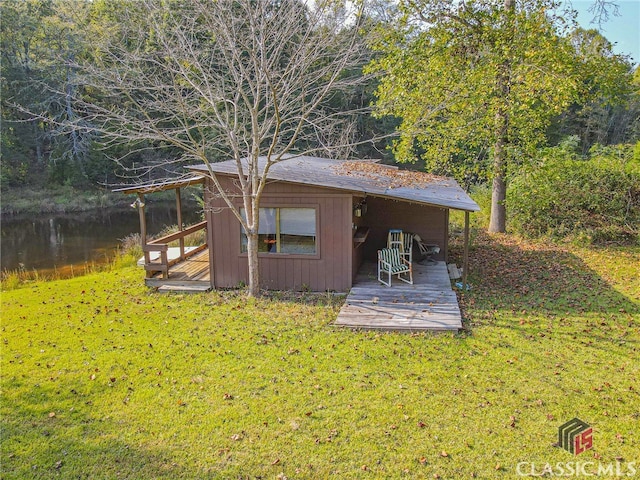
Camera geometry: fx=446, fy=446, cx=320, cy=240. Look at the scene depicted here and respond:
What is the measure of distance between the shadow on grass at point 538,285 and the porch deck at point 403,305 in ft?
1.83

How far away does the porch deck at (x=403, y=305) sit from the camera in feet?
22.2

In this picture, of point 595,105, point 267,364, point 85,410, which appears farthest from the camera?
point 595,105

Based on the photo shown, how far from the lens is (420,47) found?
42.3 ft

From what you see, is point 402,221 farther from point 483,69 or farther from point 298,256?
point 483,69

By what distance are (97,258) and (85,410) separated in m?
10.9

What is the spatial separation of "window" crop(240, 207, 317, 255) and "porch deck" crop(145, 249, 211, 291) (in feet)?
4.25

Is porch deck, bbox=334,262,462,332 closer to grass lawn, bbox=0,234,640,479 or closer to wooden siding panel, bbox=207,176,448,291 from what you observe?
grass lawn, bbox=0,234,640,479

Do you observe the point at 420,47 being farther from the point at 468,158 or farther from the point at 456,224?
the point at 456,224

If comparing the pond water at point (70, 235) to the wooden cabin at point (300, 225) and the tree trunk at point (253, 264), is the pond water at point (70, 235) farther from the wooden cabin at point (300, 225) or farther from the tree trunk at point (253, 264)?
the tree trunk at point (253, 264)

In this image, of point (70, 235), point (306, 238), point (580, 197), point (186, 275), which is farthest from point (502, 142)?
point (70, 235)

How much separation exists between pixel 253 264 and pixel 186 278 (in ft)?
6.40

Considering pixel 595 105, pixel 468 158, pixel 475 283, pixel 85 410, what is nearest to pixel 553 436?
pixel 85 410
